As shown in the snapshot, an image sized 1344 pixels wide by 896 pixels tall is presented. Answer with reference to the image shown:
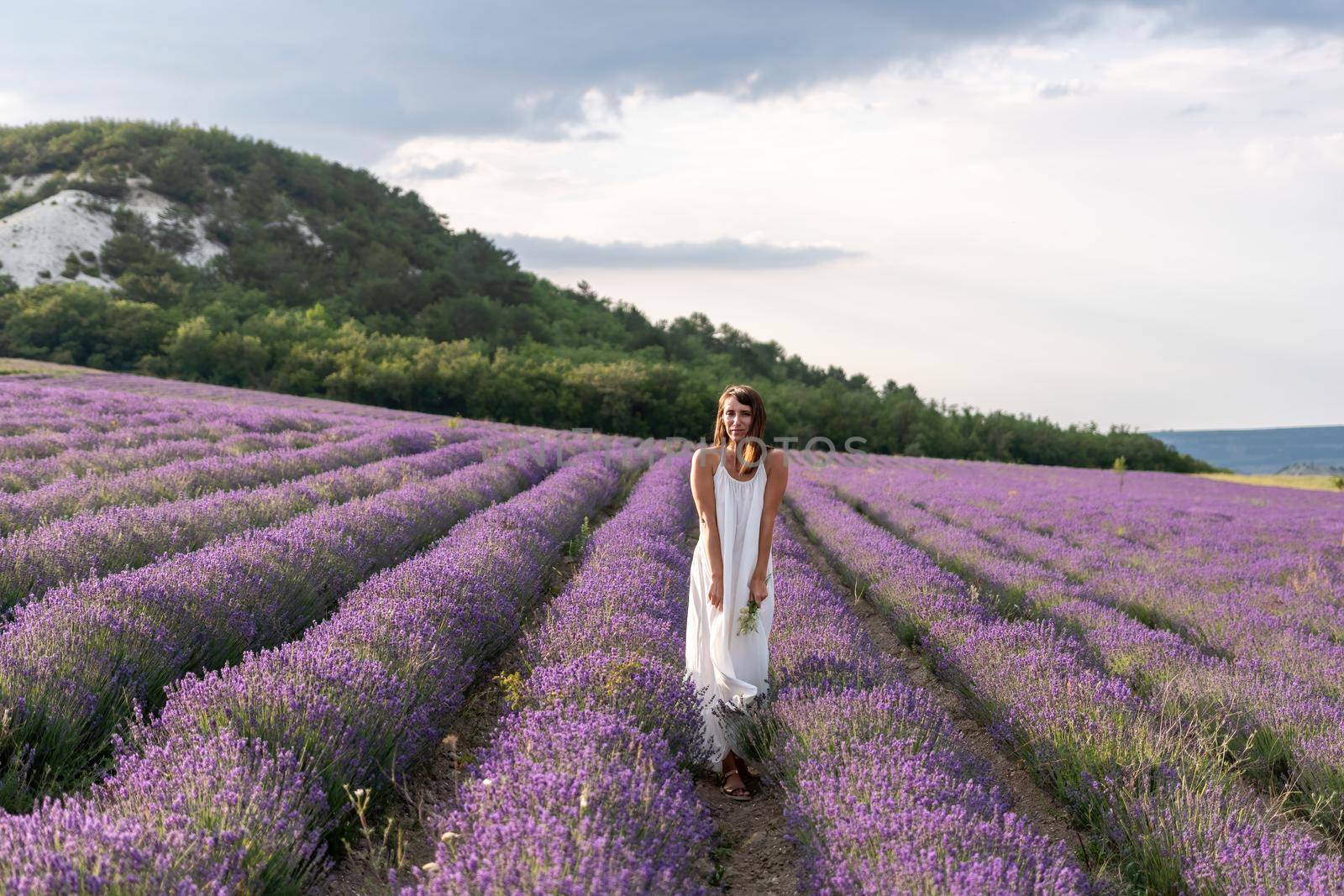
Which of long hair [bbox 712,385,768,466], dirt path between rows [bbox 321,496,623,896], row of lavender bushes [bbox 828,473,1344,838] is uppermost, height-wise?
long hair [bbox 712,385,768,466]

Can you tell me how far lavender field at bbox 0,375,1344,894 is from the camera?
→ 84.9 inches

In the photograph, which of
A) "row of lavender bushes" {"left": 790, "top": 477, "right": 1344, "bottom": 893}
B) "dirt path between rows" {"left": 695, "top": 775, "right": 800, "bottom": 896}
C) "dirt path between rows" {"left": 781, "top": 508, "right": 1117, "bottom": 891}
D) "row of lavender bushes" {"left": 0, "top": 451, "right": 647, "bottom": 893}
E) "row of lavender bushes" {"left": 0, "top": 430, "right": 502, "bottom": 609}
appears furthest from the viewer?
"row of lavender bushes" {"left": 0, "top": 430, "right": 502, "bottom": 609}

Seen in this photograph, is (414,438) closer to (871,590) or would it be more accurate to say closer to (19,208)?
(871,590)

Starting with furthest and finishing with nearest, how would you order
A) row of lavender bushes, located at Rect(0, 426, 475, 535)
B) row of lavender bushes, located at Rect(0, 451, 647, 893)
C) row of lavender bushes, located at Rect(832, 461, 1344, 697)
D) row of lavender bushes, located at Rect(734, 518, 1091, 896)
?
row of lavender bushes, located at Rect(0, 426, 475, 535) < row of lavender bushes, located at Rect(832, 461, 1344, 697) < row of lavender bushes, located at Rect(734, 518, 1091, 896) < row of lavender bushes, located at Rect(0, 451, 647, 893)

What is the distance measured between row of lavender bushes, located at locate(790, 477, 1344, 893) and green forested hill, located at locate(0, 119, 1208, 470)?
2904 centimetres

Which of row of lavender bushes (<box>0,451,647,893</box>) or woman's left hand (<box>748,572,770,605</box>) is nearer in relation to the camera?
row of lavender bushes (<box>0,451,647,893</box>)

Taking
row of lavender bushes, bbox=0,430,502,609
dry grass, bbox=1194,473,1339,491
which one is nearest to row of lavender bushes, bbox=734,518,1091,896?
row of lavender bushes, bbox=0,430,502,609

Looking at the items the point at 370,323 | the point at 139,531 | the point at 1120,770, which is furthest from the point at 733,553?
the point at 370,323

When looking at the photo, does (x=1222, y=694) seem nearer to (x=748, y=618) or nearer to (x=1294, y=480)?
(x=748, y=618)

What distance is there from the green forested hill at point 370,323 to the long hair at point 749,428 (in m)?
29.1

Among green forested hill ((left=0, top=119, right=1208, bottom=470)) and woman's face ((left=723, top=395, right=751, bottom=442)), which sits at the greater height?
green forested hill ((left=0, top=119, right=1208, bottom=470))

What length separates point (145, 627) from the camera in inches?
139

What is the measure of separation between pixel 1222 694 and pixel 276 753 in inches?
172

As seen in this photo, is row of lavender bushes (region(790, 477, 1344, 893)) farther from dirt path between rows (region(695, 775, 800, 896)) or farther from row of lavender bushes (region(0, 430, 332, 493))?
row of lavender bushes (region(0, 430, 332, 493))
